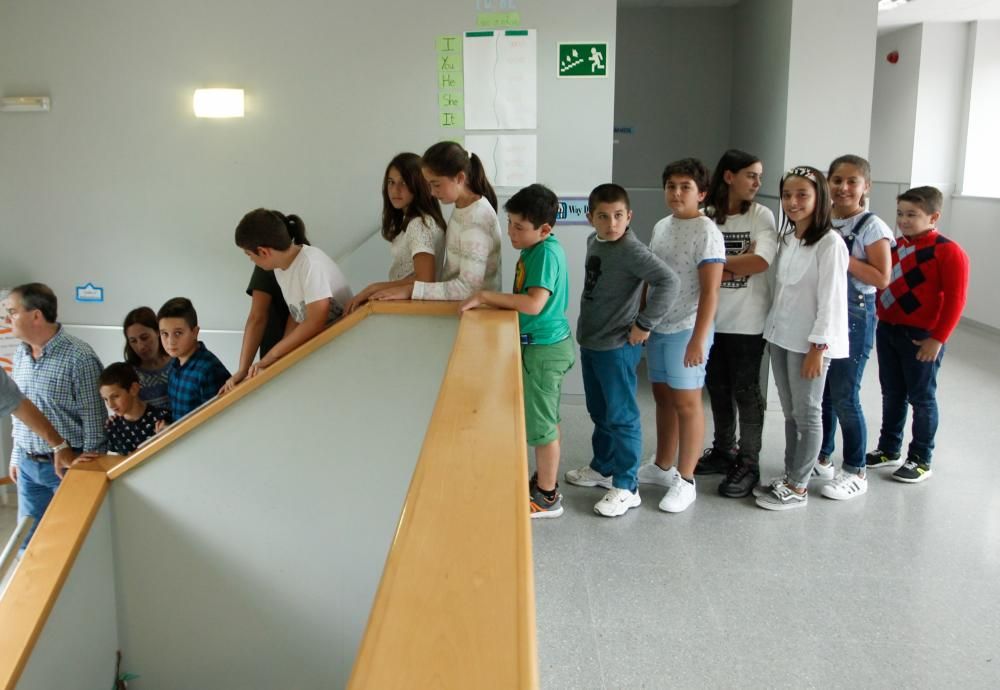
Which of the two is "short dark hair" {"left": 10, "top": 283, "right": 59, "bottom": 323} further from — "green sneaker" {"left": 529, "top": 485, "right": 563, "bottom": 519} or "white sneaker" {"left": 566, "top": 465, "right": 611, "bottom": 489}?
"white sneaker" {"left": 566, "top": 465, "right": 611, "bottom": 489}

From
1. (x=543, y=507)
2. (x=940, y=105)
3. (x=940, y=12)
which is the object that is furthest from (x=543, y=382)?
(x=940, y=105)

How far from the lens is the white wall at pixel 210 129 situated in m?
4.43

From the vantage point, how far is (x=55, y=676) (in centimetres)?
211

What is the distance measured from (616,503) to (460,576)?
2452 mm

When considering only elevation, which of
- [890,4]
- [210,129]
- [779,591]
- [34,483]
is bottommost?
[779,591]

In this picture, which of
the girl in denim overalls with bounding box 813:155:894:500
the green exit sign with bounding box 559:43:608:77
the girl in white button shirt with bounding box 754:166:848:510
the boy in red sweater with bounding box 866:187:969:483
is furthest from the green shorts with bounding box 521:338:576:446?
the green exit sign with bounding box 559:43:608:77

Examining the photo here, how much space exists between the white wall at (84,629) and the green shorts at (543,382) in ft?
4.91

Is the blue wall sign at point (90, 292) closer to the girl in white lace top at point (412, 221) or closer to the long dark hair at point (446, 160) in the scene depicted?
the girl in white lace top at point (412, 221)

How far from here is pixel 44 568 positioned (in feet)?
7.08

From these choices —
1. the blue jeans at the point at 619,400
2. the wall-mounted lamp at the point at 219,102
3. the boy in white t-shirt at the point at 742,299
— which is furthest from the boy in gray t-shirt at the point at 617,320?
the wall-mounted lamp at the point at 219,102

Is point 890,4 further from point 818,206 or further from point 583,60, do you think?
point 818,206

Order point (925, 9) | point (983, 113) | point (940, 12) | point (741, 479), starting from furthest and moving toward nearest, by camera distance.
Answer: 1. point (983, 113)
2. point (940, 12)
3. point (925, 9)
4. point (741, 479)

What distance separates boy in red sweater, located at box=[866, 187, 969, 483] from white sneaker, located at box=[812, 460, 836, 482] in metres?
0.28

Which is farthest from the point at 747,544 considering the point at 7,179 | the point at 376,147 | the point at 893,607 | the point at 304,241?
the point at 7,179
